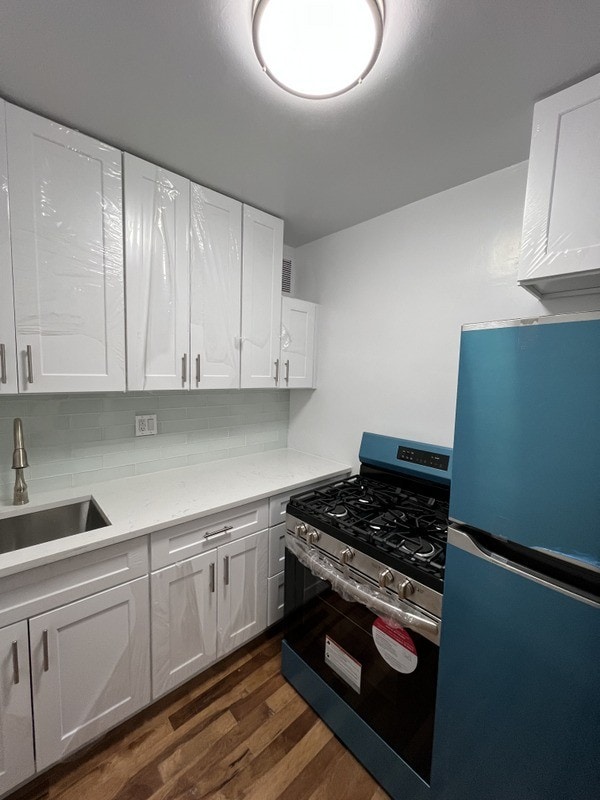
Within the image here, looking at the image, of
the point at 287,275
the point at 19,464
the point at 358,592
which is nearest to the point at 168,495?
the point at 19,464

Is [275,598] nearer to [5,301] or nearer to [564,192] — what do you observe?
[5,301]

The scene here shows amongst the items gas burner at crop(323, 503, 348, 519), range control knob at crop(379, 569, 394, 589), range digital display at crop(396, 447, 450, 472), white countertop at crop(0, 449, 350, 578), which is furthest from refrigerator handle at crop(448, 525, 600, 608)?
white countertop at crop(0, 449, 350, 578)

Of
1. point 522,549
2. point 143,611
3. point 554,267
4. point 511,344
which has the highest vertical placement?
point 554,267

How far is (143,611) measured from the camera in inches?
52.2

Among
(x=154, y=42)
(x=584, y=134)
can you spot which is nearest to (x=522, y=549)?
(x=584, y=134)

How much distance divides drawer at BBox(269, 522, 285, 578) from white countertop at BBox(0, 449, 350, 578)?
227mm

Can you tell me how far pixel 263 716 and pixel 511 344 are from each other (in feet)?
5.92

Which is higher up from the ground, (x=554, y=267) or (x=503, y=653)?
(x=554, y=267)

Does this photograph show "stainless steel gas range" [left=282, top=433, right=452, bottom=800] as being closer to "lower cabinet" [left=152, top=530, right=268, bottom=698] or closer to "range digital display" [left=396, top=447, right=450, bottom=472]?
"range digital display" [left=396, top=447, right=450, bottom=472]

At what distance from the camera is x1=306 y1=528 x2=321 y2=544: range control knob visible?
4.60 feet

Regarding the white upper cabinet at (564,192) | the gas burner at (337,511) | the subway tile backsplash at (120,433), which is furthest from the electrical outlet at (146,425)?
the white upper cabinet at (564,192)

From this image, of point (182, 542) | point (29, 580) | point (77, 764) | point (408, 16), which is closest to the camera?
point (408, 16)

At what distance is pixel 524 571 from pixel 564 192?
114 cm

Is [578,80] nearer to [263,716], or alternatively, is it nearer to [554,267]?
[554,267]
